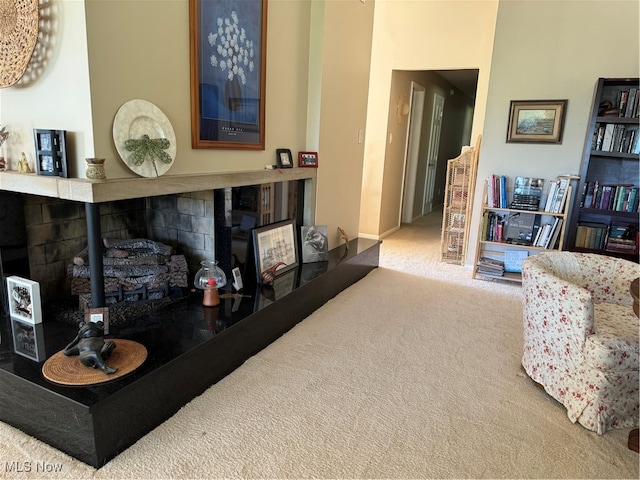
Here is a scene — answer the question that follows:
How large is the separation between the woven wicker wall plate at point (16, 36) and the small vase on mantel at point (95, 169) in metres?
0.56

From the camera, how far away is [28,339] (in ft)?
6.29

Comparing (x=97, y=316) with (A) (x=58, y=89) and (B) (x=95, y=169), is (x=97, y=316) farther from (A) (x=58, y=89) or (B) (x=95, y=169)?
(A) (x=58, y=89)

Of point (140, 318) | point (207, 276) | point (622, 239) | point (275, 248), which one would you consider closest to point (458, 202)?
point (622, 239)

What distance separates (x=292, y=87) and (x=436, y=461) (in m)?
2.52

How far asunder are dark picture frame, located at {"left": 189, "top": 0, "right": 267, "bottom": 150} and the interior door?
15.6 ft

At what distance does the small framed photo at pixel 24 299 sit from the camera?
2000 millimetres

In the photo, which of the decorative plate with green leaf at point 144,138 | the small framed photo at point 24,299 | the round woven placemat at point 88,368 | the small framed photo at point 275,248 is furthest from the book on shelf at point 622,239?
the small framed photo at point 24,299

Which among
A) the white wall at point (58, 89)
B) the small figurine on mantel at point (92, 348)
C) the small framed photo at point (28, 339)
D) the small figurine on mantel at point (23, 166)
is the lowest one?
the small framed photo at point (28, 339)

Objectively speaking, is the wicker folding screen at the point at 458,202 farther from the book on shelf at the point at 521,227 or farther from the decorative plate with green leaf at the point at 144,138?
the decorative plate with green leaf at the point at 144,138

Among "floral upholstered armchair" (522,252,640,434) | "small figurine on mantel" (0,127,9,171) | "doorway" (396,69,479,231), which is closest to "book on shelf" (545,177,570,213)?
"floral upholstered armchair" (522,252,640,434)

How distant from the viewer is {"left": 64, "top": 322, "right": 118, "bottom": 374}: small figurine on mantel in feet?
5.47

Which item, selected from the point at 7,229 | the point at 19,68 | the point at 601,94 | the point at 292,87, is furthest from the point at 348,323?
the point at 601,94

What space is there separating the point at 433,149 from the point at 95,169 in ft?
20.8

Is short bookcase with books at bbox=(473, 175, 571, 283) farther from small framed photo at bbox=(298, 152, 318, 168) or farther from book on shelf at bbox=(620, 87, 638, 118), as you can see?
small framed photo at bbox=(298, 152, 318, 168)
